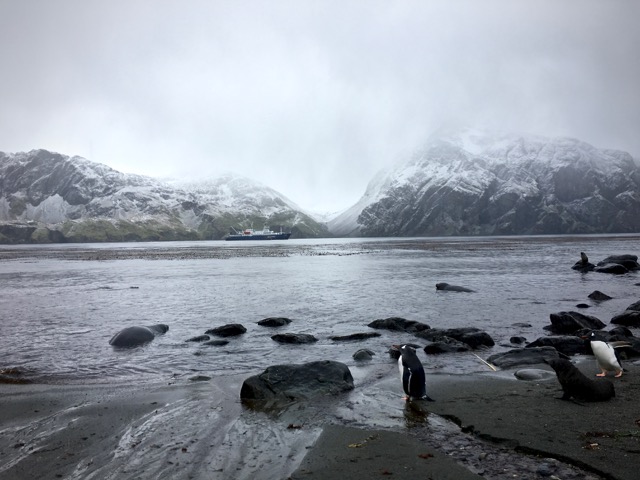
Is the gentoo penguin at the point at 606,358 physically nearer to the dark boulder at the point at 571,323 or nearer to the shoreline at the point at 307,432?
the shoreline at the point at 307,432

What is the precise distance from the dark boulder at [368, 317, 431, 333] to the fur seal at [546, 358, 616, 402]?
33.5 ft

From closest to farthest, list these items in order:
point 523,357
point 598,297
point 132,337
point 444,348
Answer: point 523,357 < point 444,348 < point 132,337 < point 598,297

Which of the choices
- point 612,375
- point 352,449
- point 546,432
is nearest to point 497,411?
point 546,432

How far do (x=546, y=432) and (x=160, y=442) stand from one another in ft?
26.7

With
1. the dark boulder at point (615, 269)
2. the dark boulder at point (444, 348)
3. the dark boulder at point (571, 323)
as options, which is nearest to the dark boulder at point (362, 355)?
the dark boulder at point (444, 348)

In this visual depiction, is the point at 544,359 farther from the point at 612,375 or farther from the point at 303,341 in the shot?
the point at 303,341

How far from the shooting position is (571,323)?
784 inches

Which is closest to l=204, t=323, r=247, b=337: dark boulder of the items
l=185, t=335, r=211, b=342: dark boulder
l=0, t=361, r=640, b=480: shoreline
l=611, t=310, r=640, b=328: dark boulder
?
l=185, t=335, r=211, b=342: dark boulder

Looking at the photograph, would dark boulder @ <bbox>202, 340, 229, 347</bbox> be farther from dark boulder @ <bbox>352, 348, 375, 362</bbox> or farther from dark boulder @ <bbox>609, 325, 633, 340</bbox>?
dark boulder @ <bbox>609, 325, 633, 340</bbox>

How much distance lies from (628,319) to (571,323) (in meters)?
3.99

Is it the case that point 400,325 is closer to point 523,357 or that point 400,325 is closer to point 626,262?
point 523,357

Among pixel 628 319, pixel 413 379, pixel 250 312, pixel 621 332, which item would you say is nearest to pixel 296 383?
pixel 413 379

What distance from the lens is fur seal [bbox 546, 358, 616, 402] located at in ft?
34.3

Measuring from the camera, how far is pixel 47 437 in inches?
359
